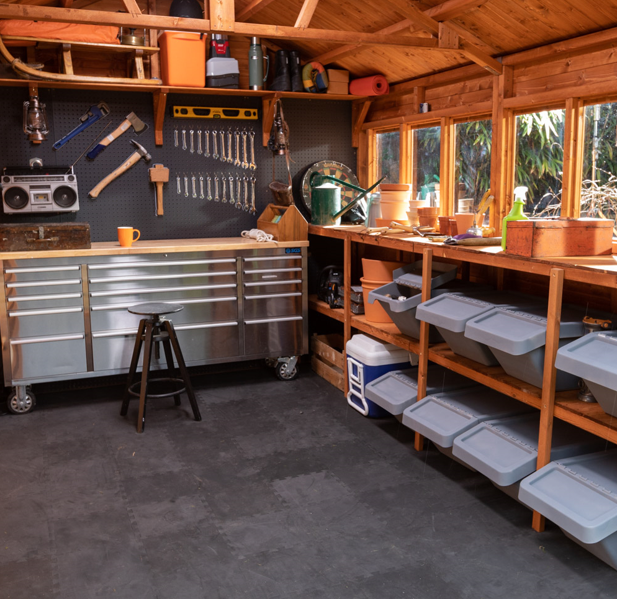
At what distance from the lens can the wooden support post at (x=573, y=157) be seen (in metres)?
3.54

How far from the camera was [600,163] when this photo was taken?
3.48 metres

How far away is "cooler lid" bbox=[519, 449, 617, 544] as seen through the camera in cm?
232

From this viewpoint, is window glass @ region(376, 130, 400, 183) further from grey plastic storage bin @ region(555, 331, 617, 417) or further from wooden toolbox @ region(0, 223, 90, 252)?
grey plastic storage bin @ region(555, 331, 617, 417)

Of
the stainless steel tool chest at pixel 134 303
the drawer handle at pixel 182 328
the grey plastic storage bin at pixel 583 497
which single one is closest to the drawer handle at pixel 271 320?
the stainless steel tool chest at pixel 134 303

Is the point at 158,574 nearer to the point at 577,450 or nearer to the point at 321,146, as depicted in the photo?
the point at 577,450

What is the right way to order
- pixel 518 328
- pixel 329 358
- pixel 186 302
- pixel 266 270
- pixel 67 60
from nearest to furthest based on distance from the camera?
pixel 518 328, pixel 67 60, pixel 186 302, pixel 266 270, pixel 329 358

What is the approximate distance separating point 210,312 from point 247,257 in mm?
475

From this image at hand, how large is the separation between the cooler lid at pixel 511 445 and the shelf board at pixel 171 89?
307 centimetres

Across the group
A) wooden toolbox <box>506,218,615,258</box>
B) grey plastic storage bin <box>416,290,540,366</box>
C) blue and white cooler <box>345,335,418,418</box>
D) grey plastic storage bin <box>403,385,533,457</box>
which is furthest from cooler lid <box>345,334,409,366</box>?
wooden toolbox <box>506,218,615,258</box>

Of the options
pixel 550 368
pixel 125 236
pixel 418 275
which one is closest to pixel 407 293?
pixel 418 275

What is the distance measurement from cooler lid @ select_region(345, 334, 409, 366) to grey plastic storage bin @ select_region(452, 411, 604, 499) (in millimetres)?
1065

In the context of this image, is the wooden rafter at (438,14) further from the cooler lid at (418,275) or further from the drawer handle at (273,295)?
the drawer handle at (273,295)

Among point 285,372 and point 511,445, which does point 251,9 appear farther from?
point 511,445

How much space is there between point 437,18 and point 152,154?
2313mm
